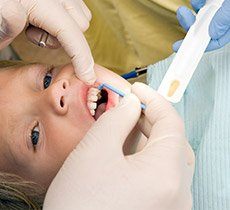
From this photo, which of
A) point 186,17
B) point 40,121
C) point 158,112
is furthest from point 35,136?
point 186,17

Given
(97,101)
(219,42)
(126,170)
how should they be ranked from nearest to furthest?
(126,170) < (219,42) < (97,101)

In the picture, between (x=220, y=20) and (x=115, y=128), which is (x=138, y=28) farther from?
Answer: (x=115, y=128)

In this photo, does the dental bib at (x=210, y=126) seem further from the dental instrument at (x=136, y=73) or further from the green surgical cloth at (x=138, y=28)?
the green surgical cloth at (x=138, y=28)

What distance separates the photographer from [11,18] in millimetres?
1226

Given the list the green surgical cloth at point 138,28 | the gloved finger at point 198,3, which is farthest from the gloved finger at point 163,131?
the green surgical cloth at point 138,28

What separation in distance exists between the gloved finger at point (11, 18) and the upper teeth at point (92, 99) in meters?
0.28

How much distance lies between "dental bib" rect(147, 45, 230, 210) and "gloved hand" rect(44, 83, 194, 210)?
177 millimetres

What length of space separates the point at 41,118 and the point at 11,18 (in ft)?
1.02

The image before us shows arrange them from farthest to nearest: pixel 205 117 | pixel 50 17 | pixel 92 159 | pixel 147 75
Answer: pixel 147 75 < pixel 205 117 < pixel 50 17 < pixel 92 159

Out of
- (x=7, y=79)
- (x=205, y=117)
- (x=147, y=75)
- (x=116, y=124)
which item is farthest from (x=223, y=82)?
(x=7, y=79)

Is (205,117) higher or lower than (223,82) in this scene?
lower

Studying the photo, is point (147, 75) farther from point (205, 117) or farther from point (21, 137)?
point (21, 137)

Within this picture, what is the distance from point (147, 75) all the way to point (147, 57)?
22 centimetres

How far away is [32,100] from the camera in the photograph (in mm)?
1377
